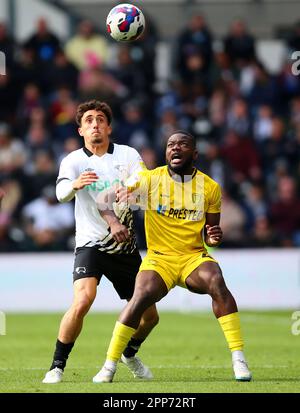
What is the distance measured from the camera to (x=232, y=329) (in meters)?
10.2

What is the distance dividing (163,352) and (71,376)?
3092mm

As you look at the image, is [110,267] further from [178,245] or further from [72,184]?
[72,184]

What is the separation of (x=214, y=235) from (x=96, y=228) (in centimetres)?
109

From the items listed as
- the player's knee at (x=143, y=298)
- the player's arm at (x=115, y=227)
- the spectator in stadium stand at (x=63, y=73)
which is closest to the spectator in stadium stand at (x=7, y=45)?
the spectator in stadium stand at (x=63, y=73)

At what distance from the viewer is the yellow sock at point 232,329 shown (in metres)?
10.2

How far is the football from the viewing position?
1207cm

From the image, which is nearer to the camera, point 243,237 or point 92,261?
point 92,261

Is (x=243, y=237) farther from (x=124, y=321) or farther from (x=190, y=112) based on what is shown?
(x=124, y=321)

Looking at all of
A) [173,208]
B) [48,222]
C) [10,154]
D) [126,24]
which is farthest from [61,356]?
[10,154]

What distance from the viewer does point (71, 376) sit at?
10891mm

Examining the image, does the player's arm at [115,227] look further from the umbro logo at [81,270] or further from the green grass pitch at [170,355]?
the green grass pitch at [170,355]

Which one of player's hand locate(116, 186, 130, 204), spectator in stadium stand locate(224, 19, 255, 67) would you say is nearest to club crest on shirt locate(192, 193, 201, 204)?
player's hand locate(116, 186, 130, 204)

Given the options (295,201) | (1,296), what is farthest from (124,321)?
(295,201)

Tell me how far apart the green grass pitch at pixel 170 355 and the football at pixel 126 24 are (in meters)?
3.38
